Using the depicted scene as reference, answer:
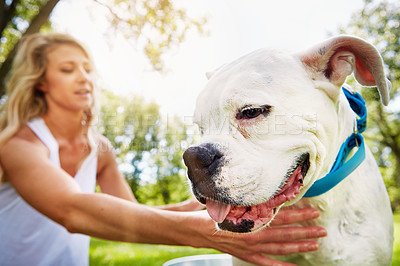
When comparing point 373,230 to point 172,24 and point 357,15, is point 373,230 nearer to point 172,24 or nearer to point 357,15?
point 172,24

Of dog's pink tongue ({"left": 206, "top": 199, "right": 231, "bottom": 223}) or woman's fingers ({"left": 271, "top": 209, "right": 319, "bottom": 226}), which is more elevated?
dog's pink tongue ({"left": 206, "top": 199, "right": 231, "bottom": 223})

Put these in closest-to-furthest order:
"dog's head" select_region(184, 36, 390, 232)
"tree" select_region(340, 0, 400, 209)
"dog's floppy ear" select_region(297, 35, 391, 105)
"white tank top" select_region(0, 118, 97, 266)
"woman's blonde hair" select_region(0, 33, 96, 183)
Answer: "dog's head" select_region(184, 36, 390, 232) < "dog's floppy ear" select_region(297, 35, 391, 105) < "white tank top" select_region(0, 118, 97, 266) < "woman's blonde hair" select_region(0, 33, 96, 183) < "tree" select_region(340, 0, 400, 209)

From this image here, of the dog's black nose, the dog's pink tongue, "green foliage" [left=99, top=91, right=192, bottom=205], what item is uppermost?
the dog's black nose

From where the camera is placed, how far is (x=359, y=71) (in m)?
1.94

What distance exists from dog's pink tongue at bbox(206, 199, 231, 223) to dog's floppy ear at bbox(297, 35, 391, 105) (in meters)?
0.79

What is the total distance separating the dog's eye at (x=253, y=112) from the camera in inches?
65.0

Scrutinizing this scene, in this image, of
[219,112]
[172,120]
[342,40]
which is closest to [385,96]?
[342,40]

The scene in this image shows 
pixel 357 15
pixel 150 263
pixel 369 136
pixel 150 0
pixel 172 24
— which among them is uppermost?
pixel 150 0

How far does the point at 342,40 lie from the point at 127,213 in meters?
1.58

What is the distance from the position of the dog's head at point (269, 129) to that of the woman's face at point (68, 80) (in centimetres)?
206

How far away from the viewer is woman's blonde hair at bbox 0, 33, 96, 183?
3.38 m

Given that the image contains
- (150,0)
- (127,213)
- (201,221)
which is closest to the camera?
(201,221)

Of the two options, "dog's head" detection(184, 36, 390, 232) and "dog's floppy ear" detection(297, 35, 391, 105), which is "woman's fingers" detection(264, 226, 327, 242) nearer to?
"dog's head" detection(184, 36, 390, 232)

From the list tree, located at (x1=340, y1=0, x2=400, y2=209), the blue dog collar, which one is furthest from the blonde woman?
tree, located at (x1=340, y1=0, x2=400, y2=209)
